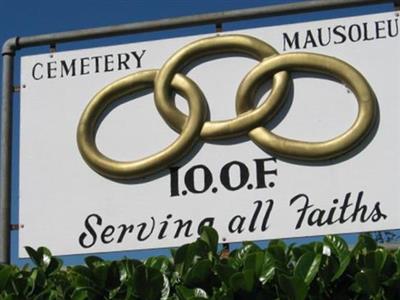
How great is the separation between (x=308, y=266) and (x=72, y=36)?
2.59 meters

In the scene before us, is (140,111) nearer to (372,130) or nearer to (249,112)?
(249,112)

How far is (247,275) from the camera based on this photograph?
4.08 meters

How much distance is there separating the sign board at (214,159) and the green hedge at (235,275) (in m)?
0.75

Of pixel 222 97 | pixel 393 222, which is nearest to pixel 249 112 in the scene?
pixel 222 97

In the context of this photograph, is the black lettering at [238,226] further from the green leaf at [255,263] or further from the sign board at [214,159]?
the green leaf at [255,263]

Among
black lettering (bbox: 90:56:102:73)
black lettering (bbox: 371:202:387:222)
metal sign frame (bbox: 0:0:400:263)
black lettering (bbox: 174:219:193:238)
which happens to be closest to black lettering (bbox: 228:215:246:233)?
black lettering (bbox: 174:219:193:238)

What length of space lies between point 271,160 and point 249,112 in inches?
12.4

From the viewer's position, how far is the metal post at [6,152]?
5520 millimetres

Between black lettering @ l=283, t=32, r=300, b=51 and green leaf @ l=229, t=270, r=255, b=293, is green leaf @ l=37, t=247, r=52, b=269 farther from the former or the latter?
black lettering @ l=283, t=32, r=300, b=51

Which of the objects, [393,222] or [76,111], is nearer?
[393,222]

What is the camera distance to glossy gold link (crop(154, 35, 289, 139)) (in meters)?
5.30

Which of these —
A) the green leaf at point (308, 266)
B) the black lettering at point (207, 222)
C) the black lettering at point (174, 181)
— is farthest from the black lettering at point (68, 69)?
the green leaf at point (308, 266)

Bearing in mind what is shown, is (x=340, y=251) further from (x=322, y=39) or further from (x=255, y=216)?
(x=322, y=39)

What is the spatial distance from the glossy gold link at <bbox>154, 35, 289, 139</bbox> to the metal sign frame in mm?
185
